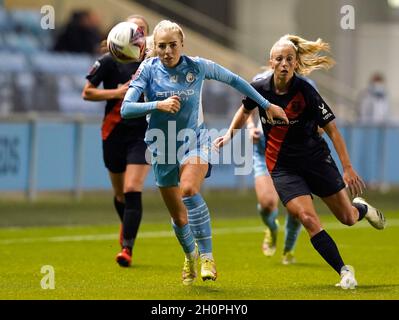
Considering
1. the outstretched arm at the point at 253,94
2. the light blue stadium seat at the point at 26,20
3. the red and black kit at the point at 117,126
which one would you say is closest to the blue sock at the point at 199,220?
the outstretched arm at the point at 253,94

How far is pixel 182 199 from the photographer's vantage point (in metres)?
9.74

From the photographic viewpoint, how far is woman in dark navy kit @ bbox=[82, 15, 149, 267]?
11.9 meters

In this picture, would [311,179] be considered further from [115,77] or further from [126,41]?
[115,77]

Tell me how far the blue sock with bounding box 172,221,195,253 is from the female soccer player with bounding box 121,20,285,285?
5.4 inches

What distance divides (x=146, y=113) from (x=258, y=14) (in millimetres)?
20597

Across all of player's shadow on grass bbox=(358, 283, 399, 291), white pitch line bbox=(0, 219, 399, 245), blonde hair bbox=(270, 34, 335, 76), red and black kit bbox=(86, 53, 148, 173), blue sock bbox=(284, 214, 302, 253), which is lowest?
white pitch line bbox=(0, 219, 399, 245)

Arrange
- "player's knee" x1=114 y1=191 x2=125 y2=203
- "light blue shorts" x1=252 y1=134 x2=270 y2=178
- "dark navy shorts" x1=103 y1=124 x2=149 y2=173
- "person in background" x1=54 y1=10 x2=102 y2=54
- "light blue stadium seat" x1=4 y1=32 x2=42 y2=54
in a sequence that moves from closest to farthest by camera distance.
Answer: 1. "dark navy shorts" x1=103 y1=124 x2=149 y2=173
2. "player's knee" x1=114 y1=191 x2=125 y2=203
3. "light blue shorts" x1=252 y1=134 x2=270 y2=178
4. "light blue stadium seat" x1=4 y1=32 x2=42 y2=54
5. "person in background" x1=54 y1=10 x2=102 y2=54

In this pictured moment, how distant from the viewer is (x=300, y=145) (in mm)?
10180

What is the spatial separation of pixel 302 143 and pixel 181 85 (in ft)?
3.93

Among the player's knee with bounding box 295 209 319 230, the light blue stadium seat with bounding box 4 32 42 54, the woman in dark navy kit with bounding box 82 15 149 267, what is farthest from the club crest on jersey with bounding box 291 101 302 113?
the light blue stadium seat with bounding box 4 32 42 54

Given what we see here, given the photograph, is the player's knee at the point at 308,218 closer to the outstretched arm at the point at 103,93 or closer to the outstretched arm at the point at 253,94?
the outstretched arm at the point at 253,94

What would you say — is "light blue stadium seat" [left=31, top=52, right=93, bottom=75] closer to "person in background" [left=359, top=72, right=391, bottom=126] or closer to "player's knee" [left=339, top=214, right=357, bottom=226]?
"person in background" [left=359, top=72, right=391, bottom=126]
